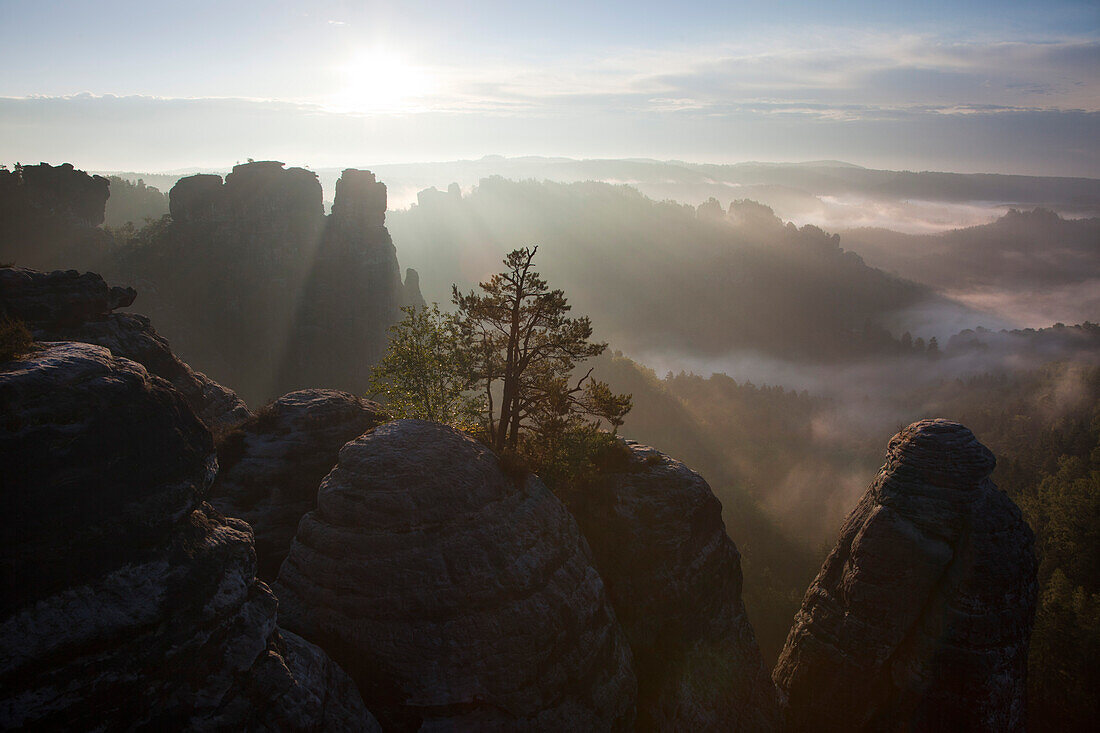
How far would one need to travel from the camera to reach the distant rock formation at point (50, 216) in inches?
3172

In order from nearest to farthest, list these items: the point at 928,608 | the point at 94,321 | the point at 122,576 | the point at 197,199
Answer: the point at 122,576 → the point at 928,608 → the point at 94,321 → the point at 197,199

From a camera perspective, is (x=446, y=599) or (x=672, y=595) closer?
(x=446, y=599)

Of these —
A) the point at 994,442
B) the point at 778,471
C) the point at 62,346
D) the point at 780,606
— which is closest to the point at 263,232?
the point at 62,346

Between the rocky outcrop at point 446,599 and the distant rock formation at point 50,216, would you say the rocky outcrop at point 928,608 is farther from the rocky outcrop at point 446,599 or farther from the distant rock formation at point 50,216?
the distant rock formation at point 50,216

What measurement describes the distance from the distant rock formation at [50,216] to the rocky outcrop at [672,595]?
312 feet

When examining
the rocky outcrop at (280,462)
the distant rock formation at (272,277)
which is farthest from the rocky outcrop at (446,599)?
the distant rock formation at (272,277)

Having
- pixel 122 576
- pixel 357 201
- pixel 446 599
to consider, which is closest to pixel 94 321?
pixel 122 576

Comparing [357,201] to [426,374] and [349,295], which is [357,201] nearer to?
[349,295]

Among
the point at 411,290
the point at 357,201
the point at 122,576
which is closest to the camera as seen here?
the point at 122,576

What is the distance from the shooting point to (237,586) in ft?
54.5

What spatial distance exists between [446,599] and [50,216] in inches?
3989

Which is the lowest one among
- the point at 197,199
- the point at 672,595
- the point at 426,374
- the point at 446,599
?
the point at 672,595

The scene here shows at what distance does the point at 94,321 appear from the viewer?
3127 centimetres

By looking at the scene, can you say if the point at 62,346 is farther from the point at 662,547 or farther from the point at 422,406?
the point at 662,547
